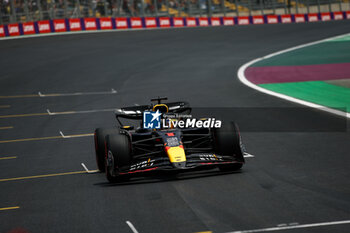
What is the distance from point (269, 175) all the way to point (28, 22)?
4029 cm

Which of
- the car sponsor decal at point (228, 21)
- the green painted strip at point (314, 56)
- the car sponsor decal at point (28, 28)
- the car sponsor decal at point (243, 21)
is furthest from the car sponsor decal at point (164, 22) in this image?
the green painted strip at point (314, 56)

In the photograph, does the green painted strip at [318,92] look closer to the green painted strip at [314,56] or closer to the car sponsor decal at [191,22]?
the green painted strip at [314,56]

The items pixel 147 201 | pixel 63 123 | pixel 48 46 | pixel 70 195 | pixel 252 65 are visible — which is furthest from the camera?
pixel 48 46

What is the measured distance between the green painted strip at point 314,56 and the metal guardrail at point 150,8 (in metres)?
19.8

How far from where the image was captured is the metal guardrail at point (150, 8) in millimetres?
49938

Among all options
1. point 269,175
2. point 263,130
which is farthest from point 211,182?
point 263,130

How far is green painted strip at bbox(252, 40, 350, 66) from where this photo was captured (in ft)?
106

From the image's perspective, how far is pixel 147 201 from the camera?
10250 millimetres

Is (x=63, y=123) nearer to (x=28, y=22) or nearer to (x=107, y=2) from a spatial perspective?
(x=28, y=22)

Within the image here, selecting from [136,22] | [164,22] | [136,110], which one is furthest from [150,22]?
[136,110]

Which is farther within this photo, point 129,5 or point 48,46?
point 129,5

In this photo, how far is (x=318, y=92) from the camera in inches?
898

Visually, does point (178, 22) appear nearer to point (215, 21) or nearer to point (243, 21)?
point (215, 21)

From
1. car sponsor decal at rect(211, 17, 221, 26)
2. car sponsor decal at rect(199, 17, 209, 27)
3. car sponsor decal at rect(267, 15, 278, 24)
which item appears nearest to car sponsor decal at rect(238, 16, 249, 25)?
car sponsor decal at rect(211, 17, 221, 26)
